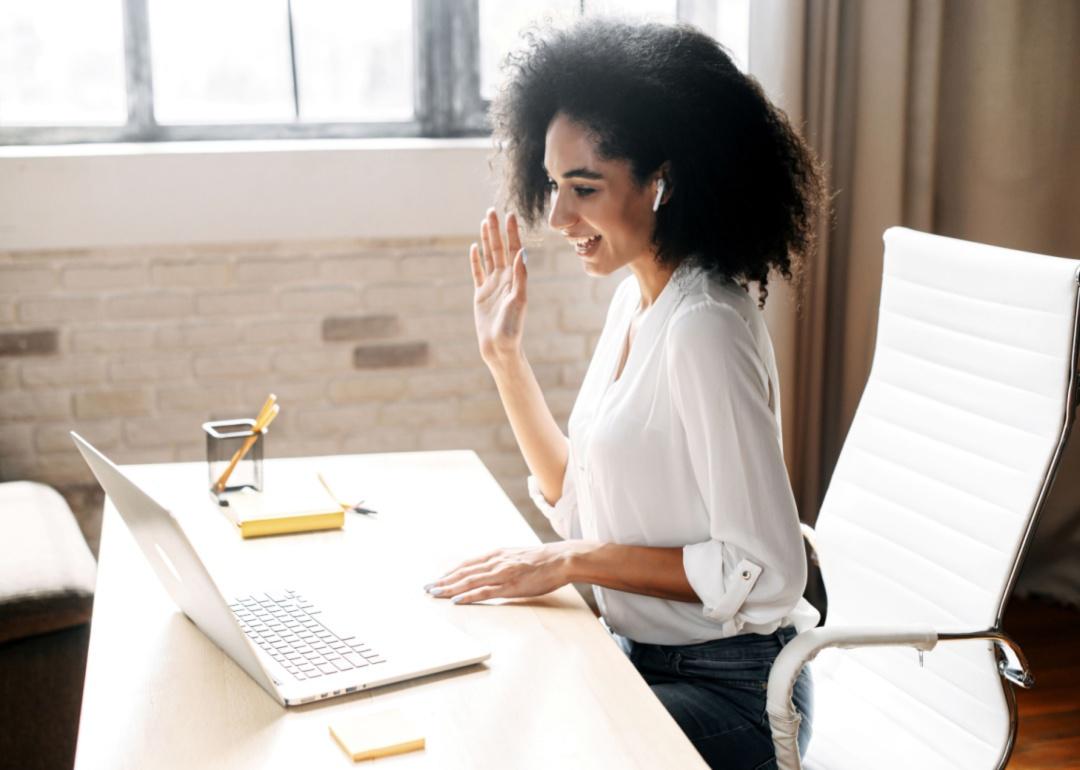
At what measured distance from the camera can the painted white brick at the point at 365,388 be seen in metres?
3.05

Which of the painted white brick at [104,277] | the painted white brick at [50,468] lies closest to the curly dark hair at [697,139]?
the painted white brick at [104,277]

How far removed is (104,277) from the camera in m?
2.88

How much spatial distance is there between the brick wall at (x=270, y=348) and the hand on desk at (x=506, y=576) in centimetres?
154

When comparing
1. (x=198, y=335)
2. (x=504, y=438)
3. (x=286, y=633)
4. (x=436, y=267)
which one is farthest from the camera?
(x=504, y=438)

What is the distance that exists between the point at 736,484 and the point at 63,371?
6.31ft

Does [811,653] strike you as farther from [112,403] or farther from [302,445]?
[112,403]

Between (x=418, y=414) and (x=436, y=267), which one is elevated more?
(x=436, y=267)

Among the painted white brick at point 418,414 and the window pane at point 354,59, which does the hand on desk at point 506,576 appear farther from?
the window pane at point 354,59

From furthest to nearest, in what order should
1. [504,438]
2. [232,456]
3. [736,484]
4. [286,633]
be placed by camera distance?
[504,438] → [232,456] → [736,484] → [286,633]

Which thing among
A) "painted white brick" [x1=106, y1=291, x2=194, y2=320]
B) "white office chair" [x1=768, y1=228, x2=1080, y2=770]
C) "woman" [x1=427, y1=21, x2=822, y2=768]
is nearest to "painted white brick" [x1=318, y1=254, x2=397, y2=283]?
"painted white brick" [x1=106, y1=291, x2=194, y2=320]

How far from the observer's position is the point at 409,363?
3.08m

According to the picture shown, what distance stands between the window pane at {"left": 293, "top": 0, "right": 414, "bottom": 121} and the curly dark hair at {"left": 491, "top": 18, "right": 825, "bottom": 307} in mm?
1440

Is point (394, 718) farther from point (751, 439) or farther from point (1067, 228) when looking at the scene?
point (1067, 228)

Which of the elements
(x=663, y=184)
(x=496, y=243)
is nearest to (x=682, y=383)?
(x=663, y=184)
